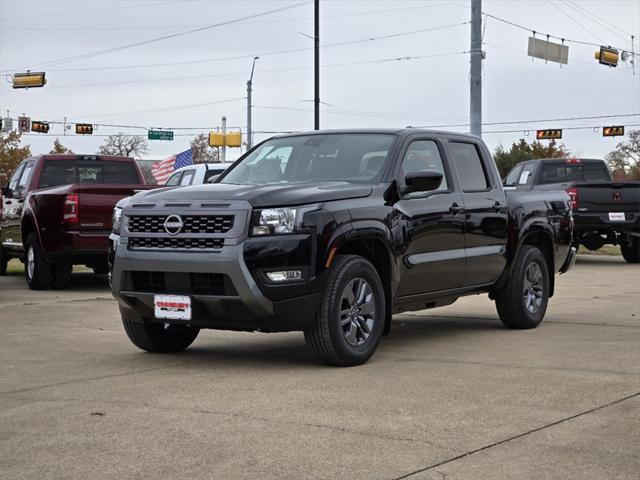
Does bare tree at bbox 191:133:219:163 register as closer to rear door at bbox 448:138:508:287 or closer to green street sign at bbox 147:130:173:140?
green street sign at bbox 147:130:173:140

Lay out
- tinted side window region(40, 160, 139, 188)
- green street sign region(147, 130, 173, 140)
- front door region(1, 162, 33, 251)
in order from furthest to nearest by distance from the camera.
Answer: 1. green street sign region(147, 130, 173, 140)
2. tinted side window region(40, 160, 139, 188)
3. front door region(1, 162, 33, 251)

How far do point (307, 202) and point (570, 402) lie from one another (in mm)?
2318

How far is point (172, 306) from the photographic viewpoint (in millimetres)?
7953

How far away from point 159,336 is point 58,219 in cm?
658

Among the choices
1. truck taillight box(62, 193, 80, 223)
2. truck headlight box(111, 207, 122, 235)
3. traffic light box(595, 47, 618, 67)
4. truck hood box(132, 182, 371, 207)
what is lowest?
truck taillight box(62, 193, 80, 223)

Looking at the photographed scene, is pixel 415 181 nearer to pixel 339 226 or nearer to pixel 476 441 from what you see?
pixel 339 226

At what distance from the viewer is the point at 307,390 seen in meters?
7.12

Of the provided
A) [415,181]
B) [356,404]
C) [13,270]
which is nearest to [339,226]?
[415,181]

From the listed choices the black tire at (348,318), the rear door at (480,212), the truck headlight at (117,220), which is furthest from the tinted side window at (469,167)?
the truck headlight at (117,220)

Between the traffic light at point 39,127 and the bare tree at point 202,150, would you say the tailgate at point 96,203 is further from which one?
the bare tree at point 202,150

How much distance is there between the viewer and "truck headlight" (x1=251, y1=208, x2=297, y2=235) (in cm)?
772

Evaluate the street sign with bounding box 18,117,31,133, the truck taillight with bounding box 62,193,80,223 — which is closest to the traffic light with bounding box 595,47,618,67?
the truck taillight with bounding box 62,193,80,223

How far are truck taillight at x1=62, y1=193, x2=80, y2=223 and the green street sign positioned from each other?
59313 mm

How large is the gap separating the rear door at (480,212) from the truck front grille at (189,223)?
2.68m
